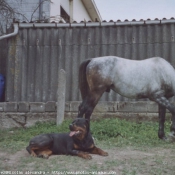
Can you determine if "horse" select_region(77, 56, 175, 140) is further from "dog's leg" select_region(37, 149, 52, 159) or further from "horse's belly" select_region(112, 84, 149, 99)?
"dog's leg" select_region(37, 149, 52, 159)

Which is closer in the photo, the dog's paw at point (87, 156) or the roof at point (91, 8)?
the dog's paw at point (87, 156)

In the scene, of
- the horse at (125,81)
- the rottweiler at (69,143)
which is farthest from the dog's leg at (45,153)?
the horse at (125,81)

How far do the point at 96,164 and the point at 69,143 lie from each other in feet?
2.15

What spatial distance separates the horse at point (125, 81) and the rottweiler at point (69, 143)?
0.95m

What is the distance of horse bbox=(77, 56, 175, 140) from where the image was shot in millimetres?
5754

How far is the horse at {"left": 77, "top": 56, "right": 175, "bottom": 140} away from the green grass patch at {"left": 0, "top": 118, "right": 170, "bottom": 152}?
0.73 metres

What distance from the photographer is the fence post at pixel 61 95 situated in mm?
8031

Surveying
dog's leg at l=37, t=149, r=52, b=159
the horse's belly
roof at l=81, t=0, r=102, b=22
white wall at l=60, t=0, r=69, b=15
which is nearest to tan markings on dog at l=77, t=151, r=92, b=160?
dog's leg at l=37, t=149, r=52, b=159

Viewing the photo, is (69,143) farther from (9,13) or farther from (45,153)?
(9,13)

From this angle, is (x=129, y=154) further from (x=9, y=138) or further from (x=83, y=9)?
(x=83, y=9)

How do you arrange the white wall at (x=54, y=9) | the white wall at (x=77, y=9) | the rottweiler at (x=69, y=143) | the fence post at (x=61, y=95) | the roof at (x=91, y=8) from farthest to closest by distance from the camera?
the roof at (x=91, y=8) < the white wall at (x=77, y=9) < the white wall at (x=54, y=9) < the fence post at (x=61, y=95) < the rottweiler at (x=69, y=143)

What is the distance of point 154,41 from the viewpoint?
8.68m

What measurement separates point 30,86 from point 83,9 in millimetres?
9147

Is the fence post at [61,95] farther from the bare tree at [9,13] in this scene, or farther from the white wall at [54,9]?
the white wall at [54,9]
